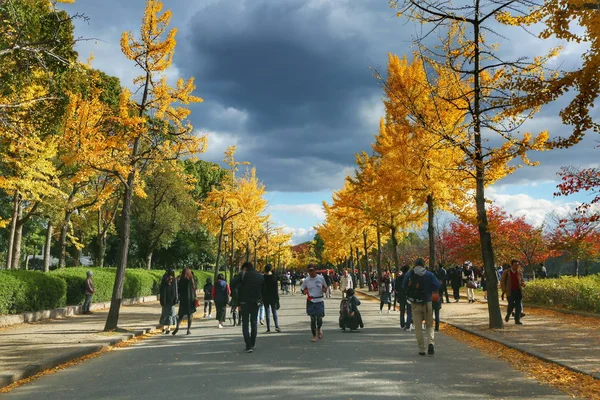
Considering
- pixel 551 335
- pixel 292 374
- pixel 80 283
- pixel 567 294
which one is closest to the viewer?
pixel 292 374

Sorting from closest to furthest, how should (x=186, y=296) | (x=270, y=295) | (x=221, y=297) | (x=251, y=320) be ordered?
(x=251, y=320), (x=186, y=296), (x=270, y=295), (x=221, y=297)

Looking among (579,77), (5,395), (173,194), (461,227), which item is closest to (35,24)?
(5,395)

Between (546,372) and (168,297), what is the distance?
1000cm

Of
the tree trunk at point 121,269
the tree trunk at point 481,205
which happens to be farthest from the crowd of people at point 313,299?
the tree trunk at point 121,269

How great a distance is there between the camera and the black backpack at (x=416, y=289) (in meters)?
9.70

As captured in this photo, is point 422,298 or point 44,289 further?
point 44,289

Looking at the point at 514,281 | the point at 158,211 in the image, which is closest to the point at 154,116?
the point at 514,281

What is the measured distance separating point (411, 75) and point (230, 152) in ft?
51.9

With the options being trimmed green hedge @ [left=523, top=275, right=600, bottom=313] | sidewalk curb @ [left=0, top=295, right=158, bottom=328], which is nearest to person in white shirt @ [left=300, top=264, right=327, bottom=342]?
trimmed green hedge @ [left=523, top=275, right=600, bottom=313]

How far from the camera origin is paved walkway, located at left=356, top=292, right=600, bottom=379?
28.8 feet

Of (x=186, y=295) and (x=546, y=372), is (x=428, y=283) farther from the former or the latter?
(x=186, y=295)

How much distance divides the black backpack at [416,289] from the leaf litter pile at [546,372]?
1.73 metres

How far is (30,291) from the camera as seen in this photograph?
16859 millimetres

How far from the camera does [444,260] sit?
53.3 meters
